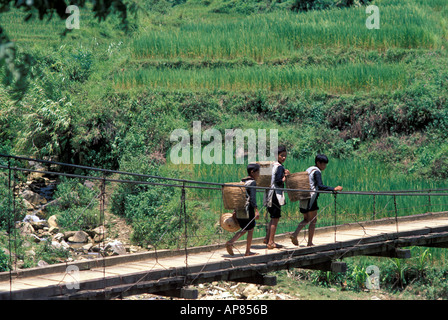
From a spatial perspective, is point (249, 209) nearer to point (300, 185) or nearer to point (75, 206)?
point (300, 185)

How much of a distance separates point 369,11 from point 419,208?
31.4ft

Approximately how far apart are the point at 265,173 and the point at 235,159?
6.86m

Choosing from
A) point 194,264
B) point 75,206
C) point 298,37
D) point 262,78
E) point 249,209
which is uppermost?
point 298,37

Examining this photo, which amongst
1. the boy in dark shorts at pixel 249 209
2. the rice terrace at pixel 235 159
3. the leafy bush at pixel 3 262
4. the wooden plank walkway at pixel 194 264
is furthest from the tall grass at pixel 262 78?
the boy in dark shorts at pixel 249 209

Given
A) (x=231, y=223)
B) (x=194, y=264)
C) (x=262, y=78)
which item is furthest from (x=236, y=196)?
(x=262, y=78)

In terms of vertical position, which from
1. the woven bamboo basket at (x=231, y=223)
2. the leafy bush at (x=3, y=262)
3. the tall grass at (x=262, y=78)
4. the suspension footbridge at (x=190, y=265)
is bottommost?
the leafy bush at (x=3, y=262)

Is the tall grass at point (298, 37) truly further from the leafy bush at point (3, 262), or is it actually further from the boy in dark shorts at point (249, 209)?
the boy in dark shorts at point (249, 209)

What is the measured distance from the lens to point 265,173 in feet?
25.2

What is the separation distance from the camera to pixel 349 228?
9.25m

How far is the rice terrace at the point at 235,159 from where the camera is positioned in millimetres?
7035

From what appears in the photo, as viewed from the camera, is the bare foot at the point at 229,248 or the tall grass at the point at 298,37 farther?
the tall grass at the point at 298,37

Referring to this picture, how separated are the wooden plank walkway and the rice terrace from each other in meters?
0.02

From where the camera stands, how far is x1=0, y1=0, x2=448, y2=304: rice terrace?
7.04 meters

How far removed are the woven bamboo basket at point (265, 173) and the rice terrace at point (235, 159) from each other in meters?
0.02
